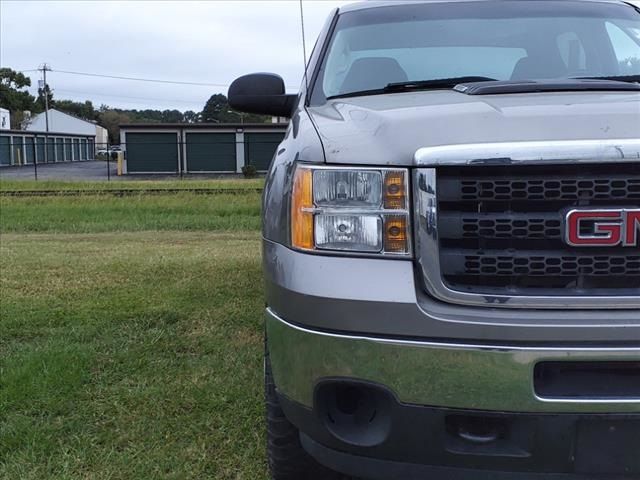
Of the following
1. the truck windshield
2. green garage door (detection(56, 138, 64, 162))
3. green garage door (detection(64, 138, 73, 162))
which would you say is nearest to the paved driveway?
green garage door (detection(56, 138, 64, 162))

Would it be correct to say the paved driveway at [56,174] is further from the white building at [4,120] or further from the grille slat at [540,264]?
the grille slat at [540,264]

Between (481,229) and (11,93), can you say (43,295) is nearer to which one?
(481,229)

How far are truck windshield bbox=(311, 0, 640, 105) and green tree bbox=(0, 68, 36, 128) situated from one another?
8472 centimetres

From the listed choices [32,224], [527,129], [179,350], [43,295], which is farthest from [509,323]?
[32,224]

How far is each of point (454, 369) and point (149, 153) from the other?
39889 mm

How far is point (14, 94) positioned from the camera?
81.2 meters

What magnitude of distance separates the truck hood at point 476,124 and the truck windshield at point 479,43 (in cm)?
89

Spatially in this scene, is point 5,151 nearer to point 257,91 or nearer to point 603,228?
point 257,91

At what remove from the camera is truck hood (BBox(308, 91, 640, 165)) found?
194cm

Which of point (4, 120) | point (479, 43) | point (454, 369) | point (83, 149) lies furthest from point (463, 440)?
point (4, 120)

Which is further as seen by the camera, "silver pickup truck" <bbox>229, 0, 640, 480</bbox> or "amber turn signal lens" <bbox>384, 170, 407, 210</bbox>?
"amber turn signal lens" <bbox>384, 170, 407, 210</bbox>

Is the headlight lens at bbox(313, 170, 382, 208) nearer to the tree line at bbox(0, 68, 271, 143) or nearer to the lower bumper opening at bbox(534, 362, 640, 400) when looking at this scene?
the lower bumper opening at bbox(534, 362, 640, 400)

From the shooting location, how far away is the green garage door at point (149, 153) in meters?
39.9

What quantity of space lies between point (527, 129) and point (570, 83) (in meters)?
0.68
